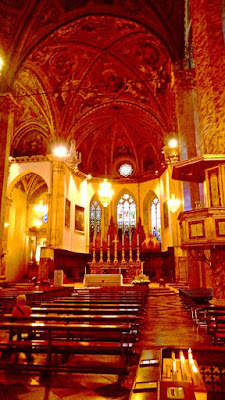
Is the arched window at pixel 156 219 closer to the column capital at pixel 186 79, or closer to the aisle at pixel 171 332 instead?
the column capital at pixel 186 79

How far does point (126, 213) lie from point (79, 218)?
5355 mm

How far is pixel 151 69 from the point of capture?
1969cm

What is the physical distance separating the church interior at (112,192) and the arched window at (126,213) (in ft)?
0.34

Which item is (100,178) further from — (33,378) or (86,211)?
(33,378)

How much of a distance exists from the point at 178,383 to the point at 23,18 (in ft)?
56.0

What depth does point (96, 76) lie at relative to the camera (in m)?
21.0

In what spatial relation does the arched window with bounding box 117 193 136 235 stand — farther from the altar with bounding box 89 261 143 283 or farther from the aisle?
the aisle

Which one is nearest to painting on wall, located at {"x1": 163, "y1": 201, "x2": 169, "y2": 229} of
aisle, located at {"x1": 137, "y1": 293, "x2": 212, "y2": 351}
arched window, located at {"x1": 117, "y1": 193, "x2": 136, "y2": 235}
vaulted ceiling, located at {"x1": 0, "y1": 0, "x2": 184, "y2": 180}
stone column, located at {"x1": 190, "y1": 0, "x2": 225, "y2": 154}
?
vaulted ceiling, located at {"x1": 0, "y1": 0, "x2": 184, "y2": 180}

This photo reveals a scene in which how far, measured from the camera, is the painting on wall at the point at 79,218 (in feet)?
78.2

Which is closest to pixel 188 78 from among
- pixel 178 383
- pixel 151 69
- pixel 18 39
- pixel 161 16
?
pixel 161 16

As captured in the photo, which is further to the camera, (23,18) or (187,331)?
(23,18)

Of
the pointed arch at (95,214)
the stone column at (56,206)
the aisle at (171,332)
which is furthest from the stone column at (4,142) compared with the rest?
the pointed arch at (95,214)

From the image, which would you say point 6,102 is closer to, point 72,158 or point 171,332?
point 72,158

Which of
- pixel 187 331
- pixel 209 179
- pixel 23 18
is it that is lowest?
pixel 187 331
